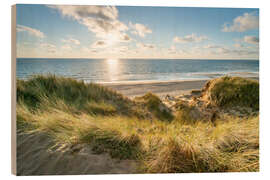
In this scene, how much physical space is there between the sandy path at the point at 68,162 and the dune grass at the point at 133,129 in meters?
0.07

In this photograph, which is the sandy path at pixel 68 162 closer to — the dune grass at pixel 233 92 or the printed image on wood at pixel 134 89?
the printed image on wood at pixel 134 89

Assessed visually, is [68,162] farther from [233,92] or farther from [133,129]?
[233,92]

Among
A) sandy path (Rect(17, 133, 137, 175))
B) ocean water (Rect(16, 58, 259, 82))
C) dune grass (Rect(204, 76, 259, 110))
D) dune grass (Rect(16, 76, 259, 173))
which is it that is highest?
ocean water (Rect(16, 58, 259, 82))

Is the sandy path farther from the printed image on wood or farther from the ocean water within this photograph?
the ocean water

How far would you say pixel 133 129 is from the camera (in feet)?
6.88

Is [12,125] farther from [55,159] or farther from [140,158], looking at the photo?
[140,158]

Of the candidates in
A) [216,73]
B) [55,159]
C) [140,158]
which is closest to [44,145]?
[55,159]

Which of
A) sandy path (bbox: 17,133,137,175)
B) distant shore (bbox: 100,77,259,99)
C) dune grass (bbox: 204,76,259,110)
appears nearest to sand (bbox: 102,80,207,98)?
distant shore (bbox: 100,77,259,99)

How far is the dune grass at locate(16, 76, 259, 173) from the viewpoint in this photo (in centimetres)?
185

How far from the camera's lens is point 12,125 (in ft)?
6.84

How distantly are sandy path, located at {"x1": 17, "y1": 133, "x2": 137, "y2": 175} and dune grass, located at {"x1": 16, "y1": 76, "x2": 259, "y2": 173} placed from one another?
2.9 inches

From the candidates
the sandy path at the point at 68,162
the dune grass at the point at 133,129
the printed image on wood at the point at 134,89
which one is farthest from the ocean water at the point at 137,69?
the sandy path at the point at 68,162

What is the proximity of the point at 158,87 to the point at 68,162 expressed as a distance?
1490 millimetres

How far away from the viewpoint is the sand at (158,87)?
2.40 meters
